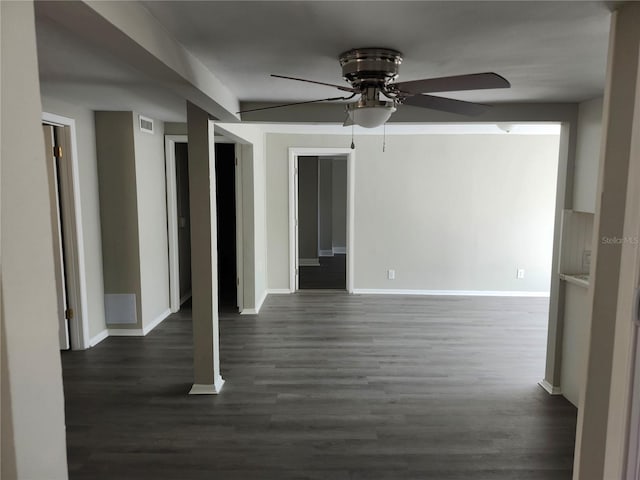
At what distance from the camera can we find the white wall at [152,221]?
4.32m

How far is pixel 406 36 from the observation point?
71.9 inches

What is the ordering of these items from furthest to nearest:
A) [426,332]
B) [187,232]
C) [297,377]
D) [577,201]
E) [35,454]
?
1. [187,232]
2. [426,332]
3. [297,377]
4. [577,201]
5. [35,454]

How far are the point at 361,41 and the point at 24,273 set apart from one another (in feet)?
5.18

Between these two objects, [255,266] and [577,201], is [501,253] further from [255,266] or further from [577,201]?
[255,266]

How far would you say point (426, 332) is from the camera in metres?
4.62

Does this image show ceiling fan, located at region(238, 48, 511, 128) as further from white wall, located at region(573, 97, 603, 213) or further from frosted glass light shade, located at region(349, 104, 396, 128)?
white wall, located at region(573, 97, 603, 213)

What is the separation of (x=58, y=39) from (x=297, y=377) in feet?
9.06

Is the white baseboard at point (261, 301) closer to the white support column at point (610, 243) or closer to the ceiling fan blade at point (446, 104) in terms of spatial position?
the ceiling fan blade at point (446, 104)

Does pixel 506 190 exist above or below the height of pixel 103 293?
above

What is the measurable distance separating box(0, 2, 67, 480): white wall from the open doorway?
17.5 feet

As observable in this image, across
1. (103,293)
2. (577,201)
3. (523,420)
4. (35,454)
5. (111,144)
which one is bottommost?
(523,420)

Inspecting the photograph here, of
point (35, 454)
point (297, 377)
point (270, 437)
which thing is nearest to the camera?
point (35, 454)

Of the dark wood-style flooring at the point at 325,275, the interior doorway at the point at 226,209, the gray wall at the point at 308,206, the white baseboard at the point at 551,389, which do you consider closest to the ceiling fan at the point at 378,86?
the white baseboard at the point at 551,389

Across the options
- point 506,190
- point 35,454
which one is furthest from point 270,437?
point 506,190
